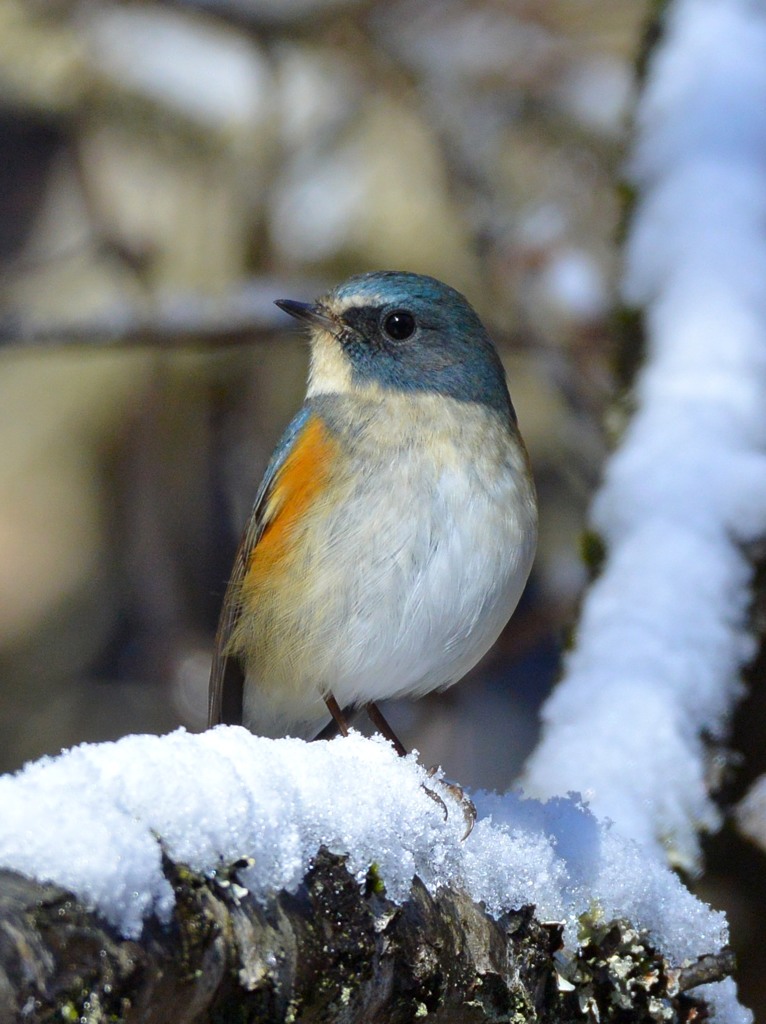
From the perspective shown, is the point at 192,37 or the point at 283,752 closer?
the point at 283,752

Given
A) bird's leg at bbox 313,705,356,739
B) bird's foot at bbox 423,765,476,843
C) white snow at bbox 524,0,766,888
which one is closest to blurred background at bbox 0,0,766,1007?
white snow at bbox 524,0,766,888

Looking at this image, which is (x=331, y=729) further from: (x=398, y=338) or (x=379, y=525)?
(x=398, y=338)

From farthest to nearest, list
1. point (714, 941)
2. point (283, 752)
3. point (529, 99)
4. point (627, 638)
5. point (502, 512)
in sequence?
point (529, 99) → point (627, 638) → point (502, 512) → point (714, 941) → point (283, 752)

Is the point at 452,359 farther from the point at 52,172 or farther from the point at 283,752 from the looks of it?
the point at 52,172

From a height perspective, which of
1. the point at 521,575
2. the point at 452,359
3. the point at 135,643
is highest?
the point at 135,643

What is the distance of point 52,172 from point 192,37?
1225mm

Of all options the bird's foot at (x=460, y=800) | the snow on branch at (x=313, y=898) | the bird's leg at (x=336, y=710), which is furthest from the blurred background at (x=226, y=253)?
the snow on branch at (x=313, y=898)

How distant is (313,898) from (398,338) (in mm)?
2013

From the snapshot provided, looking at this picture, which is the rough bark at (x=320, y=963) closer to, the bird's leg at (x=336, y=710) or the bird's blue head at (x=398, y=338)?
the bird's leg at (x=336, y=710)

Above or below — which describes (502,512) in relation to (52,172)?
below

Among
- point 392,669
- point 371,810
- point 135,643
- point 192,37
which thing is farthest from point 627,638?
point 192,37

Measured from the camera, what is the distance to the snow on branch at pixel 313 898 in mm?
1336

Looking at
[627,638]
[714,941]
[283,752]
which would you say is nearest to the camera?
[283,752]

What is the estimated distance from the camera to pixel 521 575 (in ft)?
9.41
